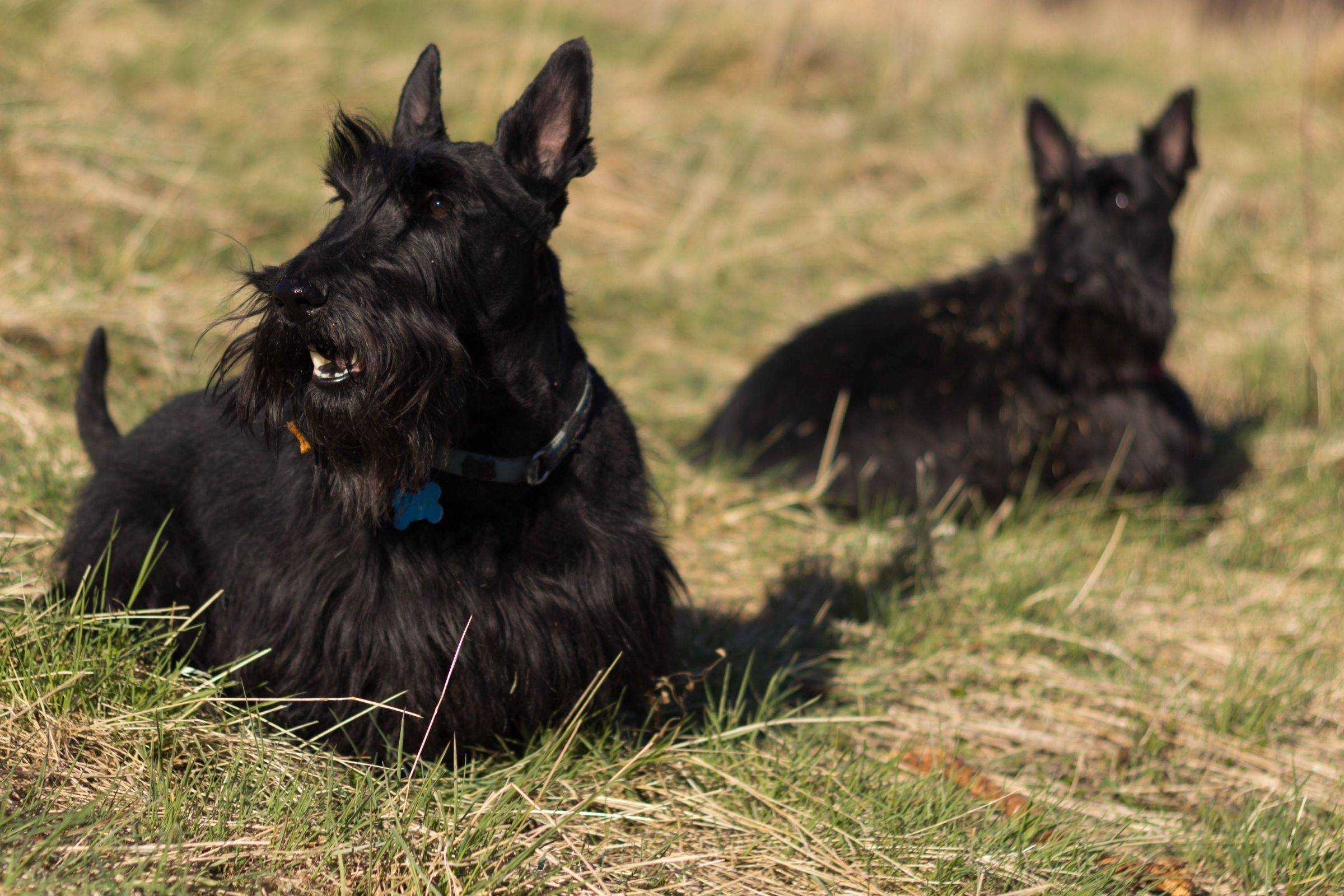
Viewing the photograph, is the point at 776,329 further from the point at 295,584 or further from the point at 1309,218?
the point at 295,584

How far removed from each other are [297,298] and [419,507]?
53 centimetres

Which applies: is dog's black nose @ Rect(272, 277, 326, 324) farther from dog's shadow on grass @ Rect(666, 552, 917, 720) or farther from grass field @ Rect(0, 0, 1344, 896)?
dog's shadow on grass @ Rect(666, 552, 917, 720)

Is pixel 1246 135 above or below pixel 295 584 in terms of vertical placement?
above

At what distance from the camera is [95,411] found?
3.33 m

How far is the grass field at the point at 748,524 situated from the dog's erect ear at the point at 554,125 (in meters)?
1.12

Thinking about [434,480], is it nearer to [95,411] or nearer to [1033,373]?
[95,411]

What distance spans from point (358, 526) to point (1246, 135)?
347 inches

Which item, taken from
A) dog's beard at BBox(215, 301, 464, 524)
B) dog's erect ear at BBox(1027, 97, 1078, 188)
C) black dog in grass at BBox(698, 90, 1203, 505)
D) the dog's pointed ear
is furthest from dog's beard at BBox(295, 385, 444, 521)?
dog's erect ear at BBox(1027, 97, 1078, 188)

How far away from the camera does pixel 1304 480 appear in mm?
4992

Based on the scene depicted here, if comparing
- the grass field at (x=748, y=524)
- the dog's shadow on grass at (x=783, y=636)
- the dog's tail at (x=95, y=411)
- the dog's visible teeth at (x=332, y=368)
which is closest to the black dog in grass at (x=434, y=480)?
the dog's visible teeth at (x=332, y=368)

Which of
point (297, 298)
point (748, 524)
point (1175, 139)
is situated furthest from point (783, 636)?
point (1175, 139)

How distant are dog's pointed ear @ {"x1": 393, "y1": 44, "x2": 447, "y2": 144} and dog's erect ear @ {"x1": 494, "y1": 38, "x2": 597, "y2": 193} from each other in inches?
10.9

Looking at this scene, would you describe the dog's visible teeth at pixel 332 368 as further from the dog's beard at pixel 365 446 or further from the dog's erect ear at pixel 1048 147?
the dog's erect ear at pixel 1048 147

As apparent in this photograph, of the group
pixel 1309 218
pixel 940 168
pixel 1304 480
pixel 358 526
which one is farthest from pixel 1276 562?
pixel 940 168
